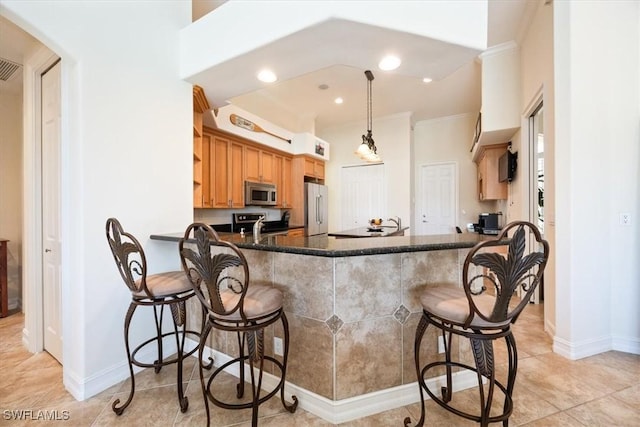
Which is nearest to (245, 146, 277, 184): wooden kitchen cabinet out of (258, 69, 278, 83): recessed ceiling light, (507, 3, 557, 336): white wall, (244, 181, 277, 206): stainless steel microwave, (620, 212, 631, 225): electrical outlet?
(244, 181, 277, 206): stainless steel microwave

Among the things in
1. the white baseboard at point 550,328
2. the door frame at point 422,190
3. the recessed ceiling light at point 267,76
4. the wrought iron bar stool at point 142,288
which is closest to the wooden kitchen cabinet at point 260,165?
the recessed ceiling light at point 267,76

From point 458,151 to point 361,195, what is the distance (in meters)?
2.18

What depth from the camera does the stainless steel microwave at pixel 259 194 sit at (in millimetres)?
4199

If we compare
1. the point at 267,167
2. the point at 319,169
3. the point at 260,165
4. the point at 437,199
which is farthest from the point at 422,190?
the point at 260,165

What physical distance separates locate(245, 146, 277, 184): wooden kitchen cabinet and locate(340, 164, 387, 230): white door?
2110mm

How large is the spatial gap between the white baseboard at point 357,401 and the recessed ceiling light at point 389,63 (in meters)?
2.07

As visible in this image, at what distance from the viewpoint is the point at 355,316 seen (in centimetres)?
157

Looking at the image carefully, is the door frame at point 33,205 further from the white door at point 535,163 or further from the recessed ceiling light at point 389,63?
the white door at point 535,163

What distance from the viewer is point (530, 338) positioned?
2490 mm

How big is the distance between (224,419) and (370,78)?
13.3ft

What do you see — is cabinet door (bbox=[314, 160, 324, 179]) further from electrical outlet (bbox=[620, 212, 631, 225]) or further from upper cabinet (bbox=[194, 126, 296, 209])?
electrical outlet (bbox=[620, 212, 631, 225])

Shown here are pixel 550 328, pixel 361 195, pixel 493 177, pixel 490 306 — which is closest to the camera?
pixel 490 306

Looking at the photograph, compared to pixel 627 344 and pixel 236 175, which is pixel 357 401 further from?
pixel 236 175

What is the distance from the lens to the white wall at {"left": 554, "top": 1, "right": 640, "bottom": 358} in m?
2.19
